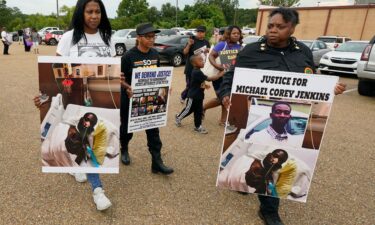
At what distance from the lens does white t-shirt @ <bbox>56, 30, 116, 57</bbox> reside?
2.62m

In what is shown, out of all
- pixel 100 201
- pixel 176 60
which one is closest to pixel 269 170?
pixel 100 201

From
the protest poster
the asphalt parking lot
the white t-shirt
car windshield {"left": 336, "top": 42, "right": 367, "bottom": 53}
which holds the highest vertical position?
car windshield {"left": 336, "top": 42, "right": 367, "bottom": 53}

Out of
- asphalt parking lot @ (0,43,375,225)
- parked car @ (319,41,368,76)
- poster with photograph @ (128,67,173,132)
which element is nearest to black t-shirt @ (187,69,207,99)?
asphalt parking lot @ (0,43,375,225)

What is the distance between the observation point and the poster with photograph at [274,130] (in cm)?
228

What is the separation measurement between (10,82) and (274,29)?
861 cm

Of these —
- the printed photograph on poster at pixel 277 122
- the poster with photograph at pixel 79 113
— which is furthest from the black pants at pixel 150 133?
the printed photograph on poster at pixel 277 122

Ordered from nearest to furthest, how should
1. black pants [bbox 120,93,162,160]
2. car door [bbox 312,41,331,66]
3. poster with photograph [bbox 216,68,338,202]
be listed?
1. poster with photograph [bbox 216,68,338,202]
2. black pants [bbox 120,93,162,160]
3. car door [bbox 312,41,331,66]

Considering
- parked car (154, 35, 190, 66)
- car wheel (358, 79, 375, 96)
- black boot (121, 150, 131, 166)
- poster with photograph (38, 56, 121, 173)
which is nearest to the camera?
poster with photograph (38, 56, 121, 173)

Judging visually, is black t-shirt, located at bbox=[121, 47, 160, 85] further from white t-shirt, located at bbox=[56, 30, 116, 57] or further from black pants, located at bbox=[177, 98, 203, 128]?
black pants, located at bbox=[177, 98, 203, 128]

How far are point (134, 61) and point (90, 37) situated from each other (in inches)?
20.0

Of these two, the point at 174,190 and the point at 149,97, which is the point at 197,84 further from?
the point at 174,190

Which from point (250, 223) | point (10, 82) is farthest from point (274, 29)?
point (10, 82)

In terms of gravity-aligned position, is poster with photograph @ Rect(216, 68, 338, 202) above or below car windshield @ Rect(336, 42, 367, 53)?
below

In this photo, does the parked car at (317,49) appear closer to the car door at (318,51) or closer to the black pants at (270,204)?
the car door at (318,51)
